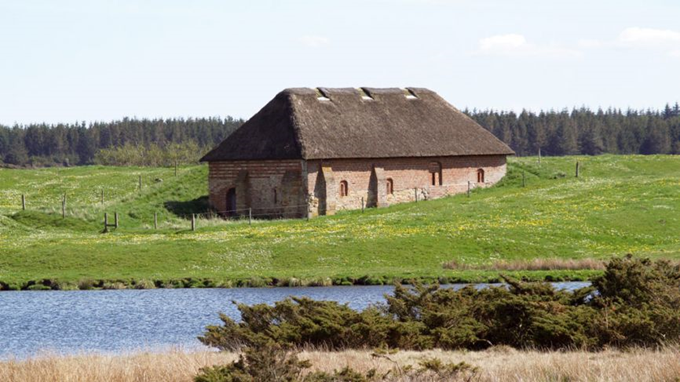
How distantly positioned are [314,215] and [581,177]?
73.1ft

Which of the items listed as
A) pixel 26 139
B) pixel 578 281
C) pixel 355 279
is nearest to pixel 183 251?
pixel 355 279

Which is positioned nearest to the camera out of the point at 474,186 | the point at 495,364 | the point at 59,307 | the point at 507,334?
the point at 495,364

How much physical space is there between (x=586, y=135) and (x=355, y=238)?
12953 centimetres

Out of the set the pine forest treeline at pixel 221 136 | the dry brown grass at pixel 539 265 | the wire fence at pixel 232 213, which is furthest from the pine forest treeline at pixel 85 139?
the dry brown grass at pixel 539 265

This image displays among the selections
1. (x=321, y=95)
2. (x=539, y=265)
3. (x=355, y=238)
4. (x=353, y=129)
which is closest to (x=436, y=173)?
(x=353, y=129)

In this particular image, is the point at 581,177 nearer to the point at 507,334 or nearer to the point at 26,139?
the point at 507,334

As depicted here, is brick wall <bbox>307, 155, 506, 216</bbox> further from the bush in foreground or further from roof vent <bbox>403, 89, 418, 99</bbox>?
the bush in foreground

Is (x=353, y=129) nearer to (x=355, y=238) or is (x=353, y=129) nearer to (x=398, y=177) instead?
(x=398, y=177)

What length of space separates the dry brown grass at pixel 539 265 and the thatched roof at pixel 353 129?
70.4ft

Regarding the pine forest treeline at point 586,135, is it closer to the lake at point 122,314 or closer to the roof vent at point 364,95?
the roof vent at point 364,95

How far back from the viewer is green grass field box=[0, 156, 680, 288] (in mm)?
40312

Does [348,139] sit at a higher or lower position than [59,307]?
higher

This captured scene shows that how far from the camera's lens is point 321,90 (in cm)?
6781

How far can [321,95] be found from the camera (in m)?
67.2
